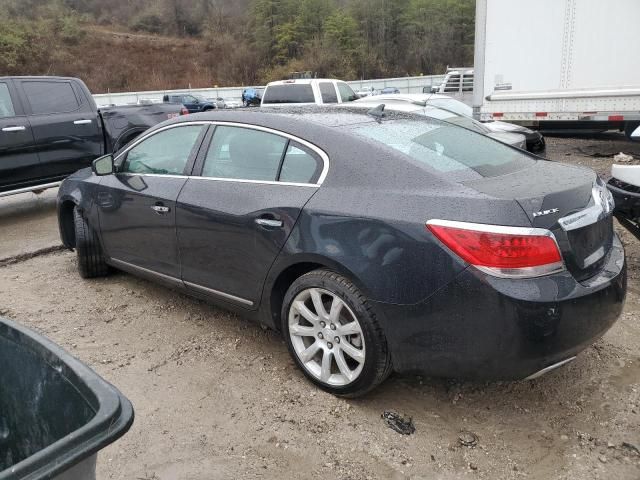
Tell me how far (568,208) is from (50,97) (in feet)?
23.6

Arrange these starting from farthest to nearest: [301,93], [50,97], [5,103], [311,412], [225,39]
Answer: [225,39] → [301,93] → [50,97] → [5,103] → [311,412]

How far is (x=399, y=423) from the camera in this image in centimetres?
282

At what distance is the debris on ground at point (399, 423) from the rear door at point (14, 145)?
624 centimetres

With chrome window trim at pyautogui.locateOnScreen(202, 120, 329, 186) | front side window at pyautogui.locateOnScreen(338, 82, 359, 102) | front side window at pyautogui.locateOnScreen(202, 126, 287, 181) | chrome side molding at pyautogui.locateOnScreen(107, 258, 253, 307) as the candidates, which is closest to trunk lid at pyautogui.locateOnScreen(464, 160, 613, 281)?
chrome window trim at pyautogui.locateOnScreen(202, 120, 329, 186)

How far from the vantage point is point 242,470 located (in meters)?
2.53

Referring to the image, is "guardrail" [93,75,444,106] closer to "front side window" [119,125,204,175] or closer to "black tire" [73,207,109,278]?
"black tire" [73,207,109,278]

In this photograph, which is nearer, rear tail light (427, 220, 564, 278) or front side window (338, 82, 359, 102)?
rear tail light (427, 220, 564, 278)

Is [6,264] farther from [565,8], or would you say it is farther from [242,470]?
[565,8]

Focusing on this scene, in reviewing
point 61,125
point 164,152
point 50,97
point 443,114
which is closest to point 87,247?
point 164,152

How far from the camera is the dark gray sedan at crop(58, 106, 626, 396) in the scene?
95.7 inches

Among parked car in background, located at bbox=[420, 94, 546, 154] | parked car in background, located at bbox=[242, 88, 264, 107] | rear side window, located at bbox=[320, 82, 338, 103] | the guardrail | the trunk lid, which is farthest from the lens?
A: the guardrail

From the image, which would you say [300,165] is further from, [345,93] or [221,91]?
[221,91]

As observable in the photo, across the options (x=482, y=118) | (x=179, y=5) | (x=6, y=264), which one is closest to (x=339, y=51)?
(x=179, y=5)

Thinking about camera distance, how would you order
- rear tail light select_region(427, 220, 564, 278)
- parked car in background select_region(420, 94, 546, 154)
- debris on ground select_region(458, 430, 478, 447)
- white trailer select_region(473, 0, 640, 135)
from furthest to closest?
parked car in background select_region(420, 94, 546, 154) < white trailer select_region(473, 0, 640, 135) < debris on ground select_region(458, 430, 478, 447) < rear tail light select_region(427, 220, 564, 278)
